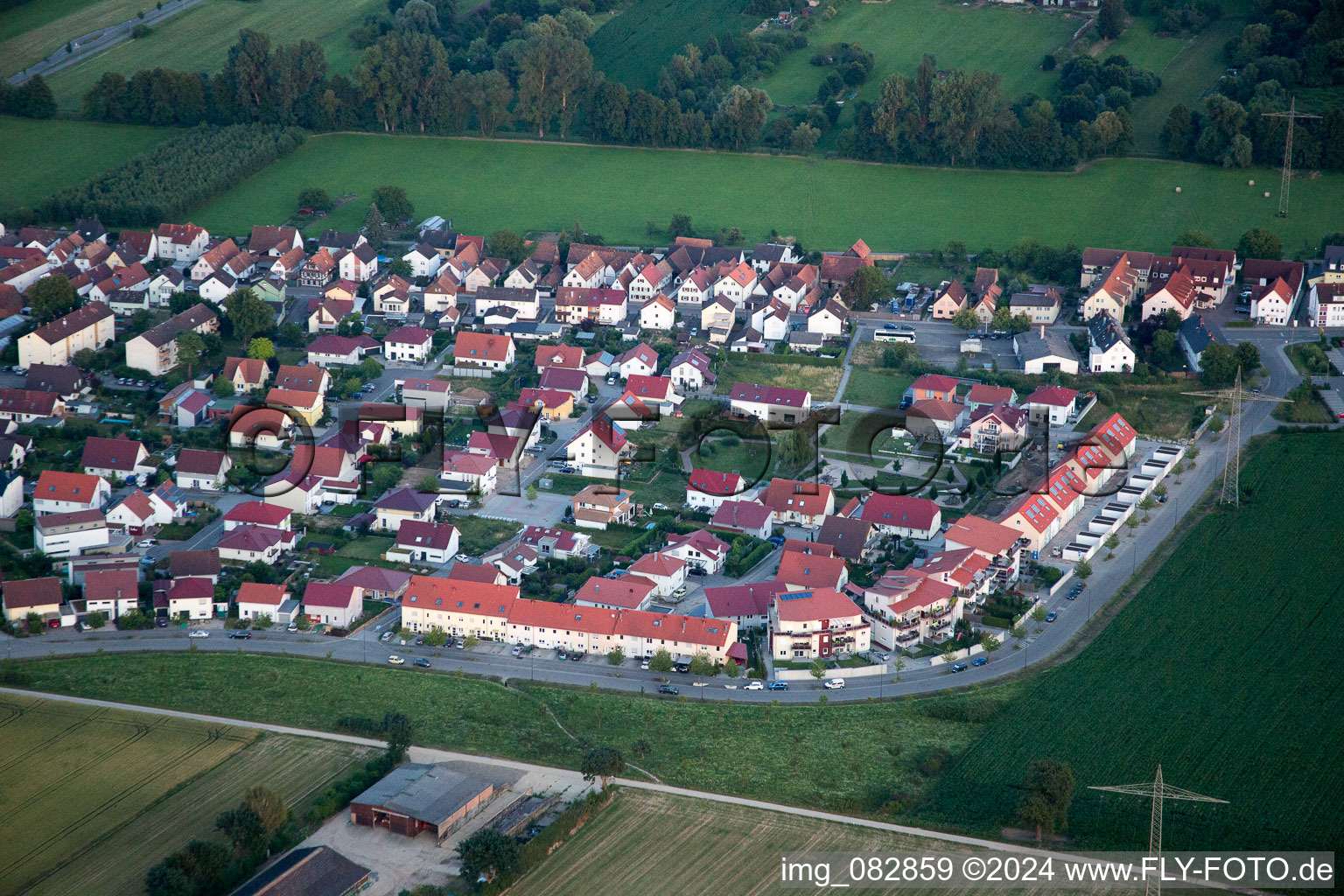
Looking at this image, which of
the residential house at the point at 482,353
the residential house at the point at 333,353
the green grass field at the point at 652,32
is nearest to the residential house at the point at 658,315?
the residential house at the point at 482,353

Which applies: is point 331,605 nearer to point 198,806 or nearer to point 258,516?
point 258,516

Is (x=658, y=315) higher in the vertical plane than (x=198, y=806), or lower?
higher

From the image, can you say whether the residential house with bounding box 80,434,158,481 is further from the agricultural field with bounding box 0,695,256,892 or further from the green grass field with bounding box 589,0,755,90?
the green grass field with bounding box 589,0,755,90

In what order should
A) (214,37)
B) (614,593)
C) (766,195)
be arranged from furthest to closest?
(214,37) < (766,195) < (614,593)

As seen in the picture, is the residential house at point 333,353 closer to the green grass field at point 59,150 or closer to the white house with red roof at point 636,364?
the white house with red roof at point 636,364

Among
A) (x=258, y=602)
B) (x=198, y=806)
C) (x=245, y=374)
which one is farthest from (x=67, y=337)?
(x=198, y=806)

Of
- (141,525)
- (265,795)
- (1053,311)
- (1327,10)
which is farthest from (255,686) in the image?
(1327,10)

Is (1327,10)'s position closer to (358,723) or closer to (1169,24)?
(1169,24)
